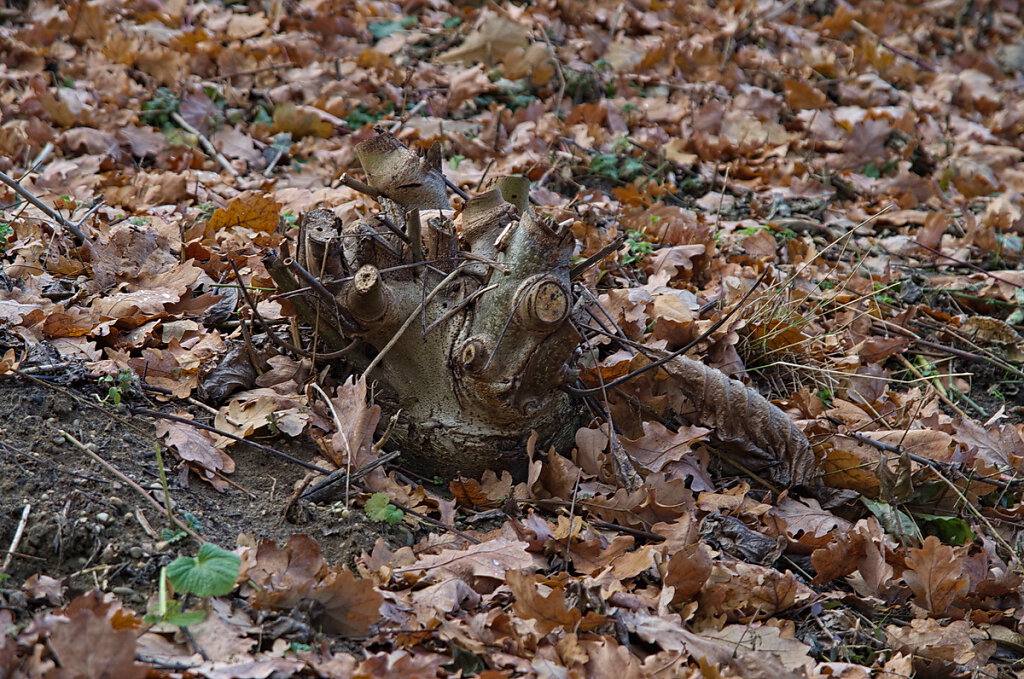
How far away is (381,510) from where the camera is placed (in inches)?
91.2

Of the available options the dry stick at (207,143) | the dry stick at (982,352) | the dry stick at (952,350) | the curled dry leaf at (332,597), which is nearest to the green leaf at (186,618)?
the curled dry leaf at (332,597)

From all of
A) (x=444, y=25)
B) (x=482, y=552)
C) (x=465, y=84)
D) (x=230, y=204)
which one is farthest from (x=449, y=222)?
(x=444, y=25)

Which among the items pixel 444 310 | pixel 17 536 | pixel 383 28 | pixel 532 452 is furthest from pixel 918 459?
pixel 383 28

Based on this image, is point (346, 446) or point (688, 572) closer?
point (688, 572)

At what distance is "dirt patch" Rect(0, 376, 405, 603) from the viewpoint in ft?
6.48

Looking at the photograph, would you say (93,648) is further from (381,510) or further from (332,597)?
(381,510)

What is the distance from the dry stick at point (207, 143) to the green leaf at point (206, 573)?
2.86m

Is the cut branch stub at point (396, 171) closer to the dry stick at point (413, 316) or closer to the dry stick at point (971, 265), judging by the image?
the dry stick at point (413, 316)

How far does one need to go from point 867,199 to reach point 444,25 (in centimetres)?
326

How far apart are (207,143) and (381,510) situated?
296 cm

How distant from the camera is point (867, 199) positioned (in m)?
5.00

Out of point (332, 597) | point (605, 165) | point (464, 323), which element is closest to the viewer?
point (332, 597)

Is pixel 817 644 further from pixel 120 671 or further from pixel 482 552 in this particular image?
pixel 120 671

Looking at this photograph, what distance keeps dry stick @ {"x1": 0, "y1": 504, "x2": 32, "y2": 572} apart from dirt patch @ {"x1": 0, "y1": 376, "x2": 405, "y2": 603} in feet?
0.04
